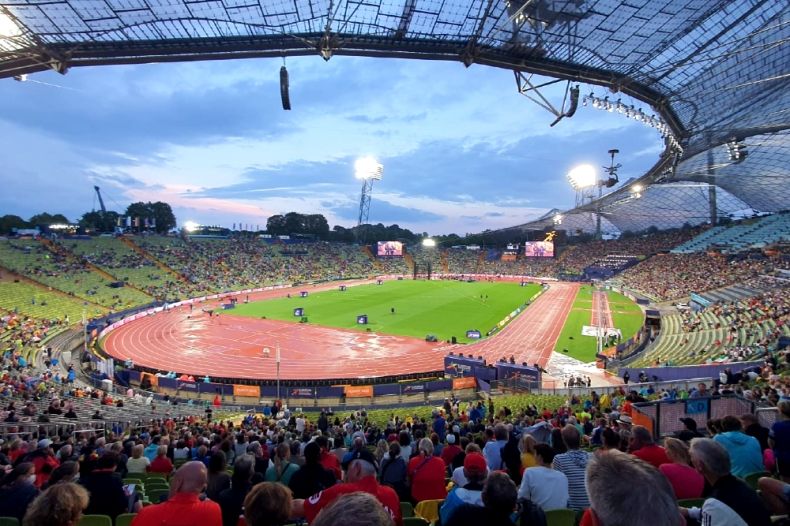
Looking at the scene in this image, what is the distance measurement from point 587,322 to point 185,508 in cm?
4842

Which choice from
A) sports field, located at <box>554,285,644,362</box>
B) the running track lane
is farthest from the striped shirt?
sports field, located at <box>554,285,644,362</box>

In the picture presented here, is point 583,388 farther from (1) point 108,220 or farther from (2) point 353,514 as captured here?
(1) point 108,220

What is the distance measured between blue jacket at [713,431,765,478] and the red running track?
26.0 metres

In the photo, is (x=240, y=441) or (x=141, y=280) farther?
(x=141, y=280)

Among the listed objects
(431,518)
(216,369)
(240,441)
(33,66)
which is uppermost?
(33,66)

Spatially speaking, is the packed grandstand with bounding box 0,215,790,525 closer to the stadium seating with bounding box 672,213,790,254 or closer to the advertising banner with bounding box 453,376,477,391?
the stadium seating with bounding box 672,213,790,254

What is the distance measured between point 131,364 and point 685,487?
34566 mm

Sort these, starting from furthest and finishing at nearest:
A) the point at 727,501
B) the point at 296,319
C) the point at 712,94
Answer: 1. the point at 296,319
2. the point at 712,94
3. the point at 727,501

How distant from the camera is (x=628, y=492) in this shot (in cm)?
206

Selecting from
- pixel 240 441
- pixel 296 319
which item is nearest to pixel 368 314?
pixel 296 319

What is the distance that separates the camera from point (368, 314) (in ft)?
173

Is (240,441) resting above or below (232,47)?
below

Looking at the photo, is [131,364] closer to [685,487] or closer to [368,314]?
[368,314]

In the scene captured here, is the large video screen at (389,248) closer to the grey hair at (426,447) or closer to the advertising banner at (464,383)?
the advertising banner at (464,383)
